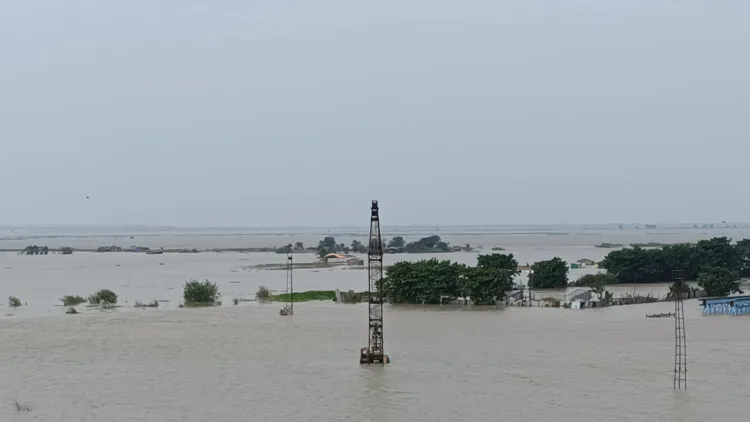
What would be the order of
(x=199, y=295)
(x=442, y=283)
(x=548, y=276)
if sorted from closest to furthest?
1. (x=442, y=283)
2. (x=199, y=295)
3. (x=548, y=276)

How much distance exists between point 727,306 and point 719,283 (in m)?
4.52

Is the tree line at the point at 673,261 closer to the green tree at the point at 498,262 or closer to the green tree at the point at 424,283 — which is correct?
the green tree at the point at 498,262

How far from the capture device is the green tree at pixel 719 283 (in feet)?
93.9

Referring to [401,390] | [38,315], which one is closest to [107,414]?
[401,390]

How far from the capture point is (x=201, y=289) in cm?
2988

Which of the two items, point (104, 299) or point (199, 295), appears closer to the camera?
point (104, 299)

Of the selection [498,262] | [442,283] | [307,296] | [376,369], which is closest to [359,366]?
[376,369]

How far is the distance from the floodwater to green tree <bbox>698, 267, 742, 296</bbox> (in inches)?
121

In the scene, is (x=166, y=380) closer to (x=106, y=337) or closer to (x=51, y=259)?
(x=106, y=337)

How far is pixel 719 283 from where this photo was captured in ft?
A: 93.8

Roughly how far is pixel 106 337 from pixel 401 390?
32.7ft

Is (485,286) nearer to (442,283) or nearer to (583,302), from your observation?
(442,283)

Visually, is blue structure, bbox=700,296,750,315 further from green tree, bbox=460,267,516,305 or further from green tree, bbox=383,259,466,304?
green tree, bbox=383,259,466,304

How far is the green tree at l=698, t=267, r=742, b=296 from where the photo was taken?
28.6 metres
